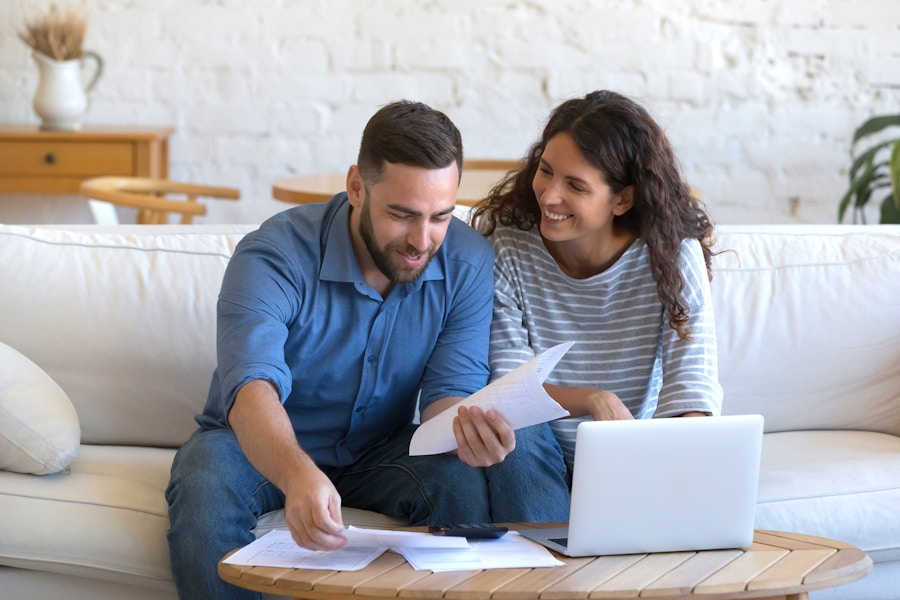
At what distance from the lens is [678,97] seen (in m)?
3.84

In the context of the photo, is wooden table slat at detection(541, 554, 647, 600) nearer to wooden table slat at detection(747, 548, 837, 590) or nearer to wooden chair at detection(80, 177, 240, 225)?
wooden table slat at detection(747, 548, 837, 590)

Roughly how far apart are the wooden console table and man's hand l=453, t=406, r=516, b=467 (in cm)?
238

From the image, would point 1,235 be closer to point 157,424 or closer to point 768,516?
point 157,424

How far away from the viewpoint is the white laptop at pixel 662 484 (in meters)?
1.31

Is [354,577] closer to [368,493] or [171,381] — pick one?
[368,493]

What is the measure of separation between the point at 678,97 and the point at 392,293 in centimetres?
233

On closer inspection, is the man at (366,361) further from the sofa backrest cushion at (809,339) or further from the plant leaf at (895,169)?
the plant leaf at (895,169)

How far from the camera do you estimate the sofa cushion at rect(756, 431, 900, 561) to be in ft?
5.98

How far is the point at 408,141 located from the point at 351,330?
0.33 m

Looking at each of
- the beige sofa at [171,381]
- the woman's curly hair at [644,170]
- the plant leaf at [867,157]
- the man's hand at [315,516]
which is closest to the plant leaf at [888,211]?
the plant leaf at [867,157]

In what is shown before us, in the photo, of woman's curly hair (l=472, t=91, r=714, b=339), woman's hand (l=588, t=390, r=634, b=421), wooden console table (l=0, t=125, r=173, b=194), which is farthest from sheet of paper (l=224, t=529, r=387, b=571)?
wooden console table (l=0, t=125, r=173, b=194)

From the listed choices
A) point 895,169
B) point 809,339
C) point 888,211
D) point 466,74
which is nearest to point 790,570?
point 809,339

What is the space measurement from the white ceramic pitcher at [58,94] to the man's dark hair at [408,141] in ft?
7.19

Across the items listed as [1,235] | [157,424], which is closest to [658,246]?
[157,424]
